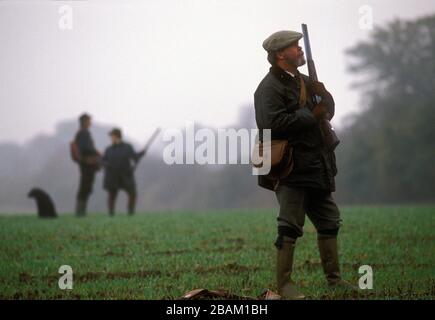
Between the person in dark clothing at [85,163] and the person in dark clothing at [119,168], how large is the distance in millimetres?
1250

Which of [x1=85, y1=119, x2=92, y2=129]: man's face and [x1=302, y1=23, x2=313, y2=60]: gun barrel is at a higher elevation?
[x1=85, y1=119, x2=92, y2=129]: man's face

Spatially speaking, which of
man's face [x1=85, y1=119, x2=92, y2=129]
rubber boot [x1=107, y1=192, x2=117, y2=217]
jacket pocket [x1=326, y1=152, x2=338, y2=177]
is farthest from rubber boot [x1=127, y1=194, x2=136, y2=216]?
jacket pocket [x1=326, y1=152, x2=338, y2=177]

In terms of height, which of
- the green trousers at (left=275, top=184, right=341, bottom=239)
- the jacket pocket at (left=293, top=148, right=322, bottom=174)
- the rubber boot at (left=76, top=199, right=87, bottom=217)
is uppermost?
the jacket pocket at (left=293, top=148, right=322, bottom=174)

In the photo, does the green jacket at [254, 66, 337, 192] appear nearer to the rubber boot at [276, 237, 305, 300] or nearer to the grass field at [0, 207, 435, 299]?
the rubber boot at [276, 237, 305, 300]

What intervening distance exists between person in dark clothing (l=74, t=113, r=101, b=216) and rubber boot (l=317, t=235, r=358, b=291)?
40.1ft

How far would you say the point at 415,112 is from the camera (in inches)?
1574

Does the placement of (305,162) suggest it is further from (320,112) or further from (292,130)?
(320,112)

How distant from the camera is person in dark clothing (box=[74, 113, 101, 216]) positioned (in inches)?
729

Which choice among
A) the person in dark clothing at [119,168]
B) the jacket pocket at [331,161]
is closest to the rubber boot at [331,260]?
the jacket pocket at [331,161]

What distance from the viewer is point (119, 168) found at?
20.0m

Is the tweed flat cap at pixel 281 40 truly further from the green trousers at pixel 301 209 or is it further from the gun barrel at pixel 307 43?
the green trousers at pixel 301 209

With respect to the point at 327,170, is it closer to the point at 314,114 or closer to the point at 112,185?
the point at 314,114

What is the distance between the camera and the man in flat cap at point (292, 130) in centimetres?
636
